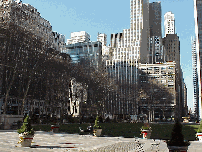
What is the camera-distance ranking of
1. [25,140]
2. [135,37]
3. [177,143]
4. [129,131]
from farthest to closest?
[135,37] → [129,131] → [25,140] → [177,143]

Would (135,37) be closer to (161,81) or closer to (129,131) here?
(161,81)

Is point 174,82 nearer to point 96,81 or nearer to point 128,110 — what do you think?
point 128,110

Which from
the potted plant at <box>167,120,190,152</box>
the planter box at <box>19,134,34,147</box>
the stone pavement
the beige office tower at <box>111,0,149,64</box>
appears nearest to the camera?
the potted plant at <box>167,120,190,152</box>

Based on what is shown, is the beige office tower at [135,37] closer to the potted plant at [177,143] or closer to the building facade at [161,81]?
the building facade at [161,81]

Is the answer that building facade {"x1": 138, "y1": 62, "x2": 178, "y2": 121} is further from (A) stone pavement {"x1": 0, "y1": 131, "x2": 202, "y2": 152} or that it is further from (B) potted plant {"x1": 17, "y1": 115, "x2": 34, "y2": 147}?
(B) potted plant {"x1": 17, "y1": 115, "x2": 34, "y2": 147}

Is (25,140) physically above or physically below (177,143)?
below

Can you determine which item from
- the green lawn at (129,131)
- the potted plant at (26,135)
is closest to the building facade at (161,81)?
the green lawn at (129,131)

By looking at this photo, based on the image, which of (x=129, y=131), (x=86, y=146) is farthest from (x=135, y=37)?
(x=86, y=146)

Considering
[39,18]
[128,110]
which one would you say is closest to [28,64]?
[39,18]

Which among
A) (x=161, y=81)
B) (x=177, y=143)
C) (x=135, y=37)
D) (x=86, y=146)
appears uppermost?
(x=135, y=37)

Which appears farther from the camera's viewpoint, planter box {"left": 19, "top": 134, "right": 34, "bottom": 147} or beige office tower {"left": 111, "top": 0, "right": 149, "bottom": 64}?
beige office tower {"left": 111, "top": 0, "right": 149, "bottom": 64}

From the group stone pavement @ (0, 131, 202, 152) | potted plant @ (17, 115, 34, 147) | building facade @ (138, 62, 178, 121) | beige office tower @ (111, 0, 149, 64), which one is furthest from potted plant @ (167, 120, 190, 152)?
beige office tower @ (111, 0, 149, 64)

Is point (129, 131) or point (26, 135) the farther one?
point (129, 131)

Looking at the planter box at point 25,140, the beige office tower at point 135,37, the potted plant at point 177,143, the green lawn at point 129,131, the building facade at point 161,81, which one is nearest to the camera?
the potted plant at point 177,143
